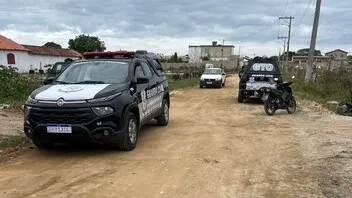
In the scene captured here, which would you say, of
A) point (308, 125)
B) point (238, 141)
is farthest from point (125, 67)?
point (308, 125)

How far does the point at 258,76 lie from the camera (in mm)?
19188

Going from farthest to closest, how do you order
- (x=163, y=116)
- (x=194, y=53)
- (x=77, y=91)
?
1. (x=194, y=53)
2. (x=163, y=116)
3. (x=77, y=91)

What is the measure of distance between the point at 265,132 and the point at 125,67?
393 centimetres

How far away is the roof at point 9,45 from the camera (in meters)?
60.3

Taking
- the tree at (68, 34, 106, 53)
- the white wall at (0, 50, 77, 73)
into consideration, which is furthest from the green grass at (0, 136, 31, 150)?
the tree at (68, 34, 106, 53)

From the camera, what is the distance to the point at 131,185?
6.30m

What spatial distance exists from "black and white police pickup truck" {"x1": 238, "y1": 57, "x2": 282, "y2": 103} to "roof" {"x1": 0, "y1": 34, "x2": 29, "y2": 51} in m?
47.4

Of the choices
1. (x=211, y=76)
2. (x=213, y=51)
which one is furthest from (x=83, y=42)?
(x=211, y=76)

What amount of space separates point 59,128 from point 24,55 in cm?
5996

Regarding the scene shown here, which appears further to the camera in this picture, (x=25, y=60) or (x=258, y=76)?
(x=25, y=60)

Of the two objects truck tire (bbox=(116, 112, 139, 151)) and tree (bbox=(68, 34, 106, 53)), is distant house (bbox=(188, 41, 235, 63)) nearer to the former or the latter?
tree (bbox=(68, 34, 106, 53))

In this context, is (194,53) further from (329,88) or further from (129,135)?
(129,135)

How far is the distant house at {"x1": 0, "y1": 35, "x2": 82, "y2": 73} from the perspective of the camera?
60125mm

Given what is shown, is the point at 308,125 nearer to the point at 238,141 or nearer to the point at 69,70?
the point at 238,141
